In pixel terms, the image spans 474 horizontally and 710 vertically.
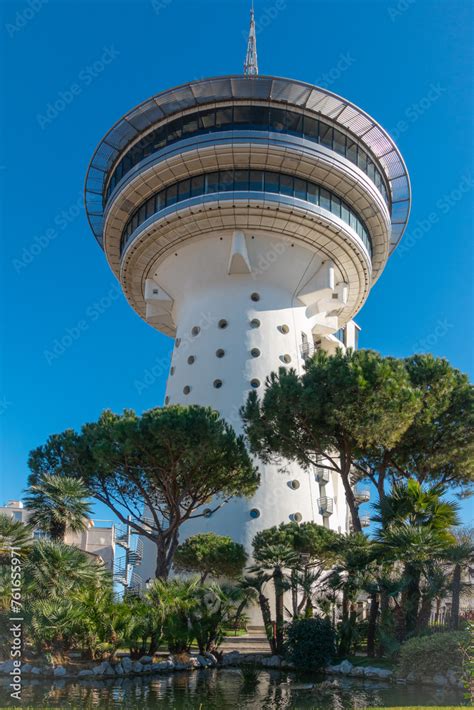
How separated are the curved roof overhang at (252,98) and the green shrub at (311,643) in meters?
21.9

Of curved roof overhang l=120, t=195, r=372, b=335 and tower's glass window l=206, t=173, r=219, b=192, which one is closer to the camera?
curved roof overhang l=120, t=195, r=372, b=335

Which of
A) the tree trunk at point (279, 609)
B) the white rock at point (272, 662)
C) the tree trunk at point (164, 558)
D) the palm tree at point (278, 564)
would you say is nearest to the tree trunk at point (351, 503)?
the palm tree at point (278, 564)

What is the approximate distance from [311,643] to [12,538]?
852 centimetres

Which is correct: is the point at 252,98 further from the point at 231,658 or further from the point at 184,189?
the point at 231,658

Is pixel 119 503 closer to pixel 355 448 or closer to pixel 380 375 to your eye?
pixel 355 448

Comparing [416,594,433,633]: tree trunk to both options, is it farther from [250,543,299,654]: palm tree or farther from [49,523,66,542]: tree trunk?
[49,523,66,542]: tree trunk

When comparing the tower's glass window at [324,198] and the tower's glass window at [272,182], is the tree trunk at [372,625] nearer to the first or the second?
the tower's glass window at [324,198]

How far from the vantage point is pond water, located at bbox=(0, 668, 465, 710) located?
40.8 feet

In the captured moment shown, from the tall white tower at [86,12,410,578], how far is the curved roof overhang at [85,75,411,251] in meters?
0.06

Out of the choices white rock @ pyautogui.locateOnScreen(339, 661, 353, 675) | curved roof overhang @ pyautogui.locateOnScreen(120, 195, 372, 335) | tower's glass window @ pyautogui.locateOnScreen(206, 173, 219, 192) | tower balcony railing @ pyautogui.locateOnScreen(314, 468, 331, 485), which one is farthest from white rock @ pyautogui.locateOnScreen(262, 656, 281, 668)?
tower's glass window @ pyautogui.locateOnScreen(206, 173, 219, 192)

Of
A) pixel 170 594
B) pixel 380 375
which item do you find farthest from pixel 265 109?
pixel 170 594

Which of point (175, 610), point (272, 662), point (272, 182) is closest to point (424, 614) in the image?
point (272, 662)

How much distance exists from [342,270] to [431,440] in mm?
13332

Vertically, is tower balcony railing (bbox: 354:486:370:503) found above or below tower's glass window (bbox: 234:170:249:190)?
below
